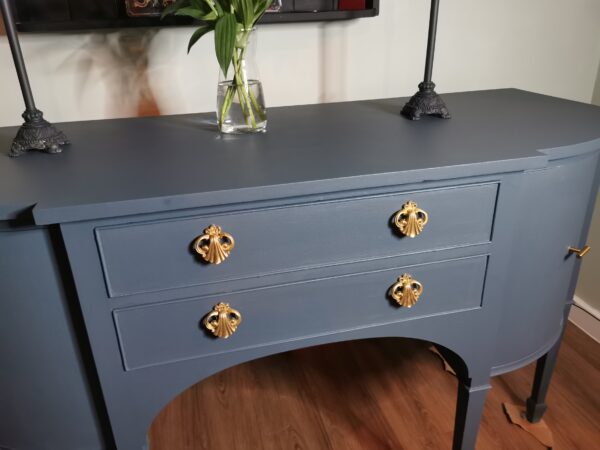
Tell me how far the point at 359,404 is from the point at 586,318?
2.79 ft

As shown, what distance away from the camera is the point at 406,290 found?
835mm

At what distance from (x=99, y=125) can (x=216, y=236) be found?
1.69ft

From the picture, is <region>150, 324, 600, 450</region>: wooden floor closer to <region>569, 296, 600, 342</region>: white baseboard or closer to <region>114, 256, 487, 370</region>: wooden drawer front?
<region>569, 296, 600, 342</region>: white baseboard

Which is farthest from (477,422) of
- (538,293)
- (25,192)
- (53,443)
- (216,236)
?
(25,192)

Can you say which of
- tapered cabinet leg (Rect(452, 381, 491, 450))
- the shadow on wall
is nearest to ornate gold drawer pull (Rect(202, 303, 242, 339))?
tapered cabinet leg (Rect(452, 381, 491, 450))

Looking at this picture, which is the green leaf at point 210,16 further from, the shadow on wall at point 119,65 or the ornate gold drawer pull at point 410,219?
the ornate gold drawer pull at point 410,219

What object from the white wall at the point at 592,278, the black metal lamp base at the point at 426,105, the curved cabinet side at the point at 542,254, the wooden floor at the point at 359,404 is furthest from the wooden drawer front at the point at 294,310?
the white wall at the point at 592,278

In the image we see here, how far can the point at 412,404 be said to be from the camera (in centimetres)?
137

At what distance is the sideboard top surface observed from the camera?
677 millimetres

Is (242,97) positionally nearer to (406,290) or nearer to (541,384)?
(406,290)

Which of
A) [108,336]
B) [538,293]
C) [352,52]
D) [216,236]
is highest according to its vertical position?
[352,52]

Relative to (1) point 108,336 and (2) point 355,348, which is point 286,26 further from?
(2) point 355,348

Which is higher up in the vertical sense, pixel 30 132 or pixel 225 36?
pixel 225 36

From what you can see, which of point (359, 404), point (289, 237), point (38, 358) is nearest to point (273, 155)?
point (289, 237)
